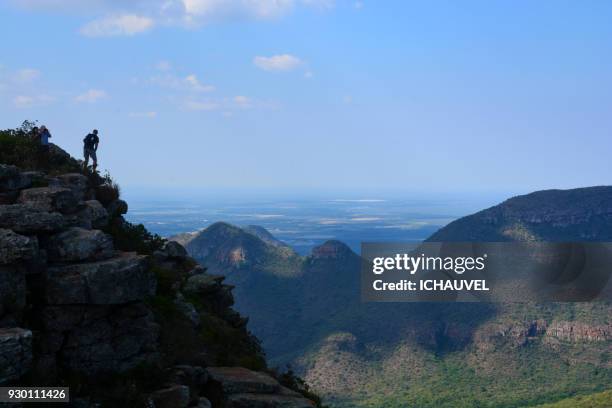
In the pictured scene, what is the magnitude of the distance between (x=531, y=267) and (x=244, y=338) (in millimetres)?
134129

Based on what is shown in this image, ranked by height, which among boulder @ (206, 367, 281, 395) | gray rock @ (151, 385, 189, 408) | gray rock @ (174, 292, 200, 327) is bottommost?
boulder @ (206, 367, 281, 395)

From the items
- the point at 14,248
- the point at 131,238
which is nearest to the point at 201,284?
the point at 131,238

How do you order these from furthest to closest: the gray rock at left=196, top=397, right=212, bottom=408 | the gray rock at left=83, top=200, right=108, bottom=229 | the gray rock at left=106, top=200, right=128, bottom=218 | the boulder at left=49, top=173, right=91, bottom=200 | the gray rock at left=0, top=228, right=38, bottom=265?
the gray rock at left=106, top=200, right=128, bottom=218 < the boulder at left=49, top=173, right=91, bottom=200 < the gray rock at left=83, top=200, right=108, bottom=229 < the gray rock at left=196, top=397, right=212, bottom=408 < the gray rock at left=0, top=228, right=38, bottom=265

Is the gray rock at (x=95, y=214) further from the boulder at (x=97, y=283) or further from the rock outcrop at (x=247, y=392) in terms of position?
the rock outcrop at (x=247, y=392)

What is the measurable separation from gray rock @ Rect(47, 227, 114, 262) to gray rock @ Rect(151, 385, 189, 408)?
480cm

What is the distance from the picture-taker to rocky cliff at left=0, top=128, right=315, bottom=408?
17.1 metres

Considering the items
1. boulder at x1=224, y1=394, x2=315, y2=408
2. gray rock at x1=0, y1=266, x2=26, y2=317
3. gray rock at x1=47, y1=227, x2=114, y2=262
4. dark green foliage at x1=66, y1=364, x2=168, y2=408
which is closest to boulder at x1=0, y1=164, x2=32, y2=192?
gray rock at x1=47, y1=227, x2=114, y2=262

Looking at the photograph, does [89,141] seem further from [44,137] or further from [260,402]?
[260,402]

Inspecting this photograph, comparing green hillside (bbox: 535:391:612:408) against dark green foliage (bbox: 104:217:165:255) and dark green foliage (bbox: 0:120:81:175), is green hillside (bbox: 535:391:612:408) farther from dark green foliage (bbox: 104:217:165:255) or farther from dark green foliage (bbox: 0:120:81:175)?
dark green foliage (bbox: 0:120:81:175)

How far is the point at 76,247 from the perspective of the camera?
18.9 m

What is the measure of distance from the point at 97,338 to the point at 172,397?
3045 millimetres

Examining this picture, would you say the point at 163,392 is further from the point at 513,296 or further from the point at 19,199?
the point at 513,296

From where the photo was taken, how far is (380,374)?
134125 millimetres
